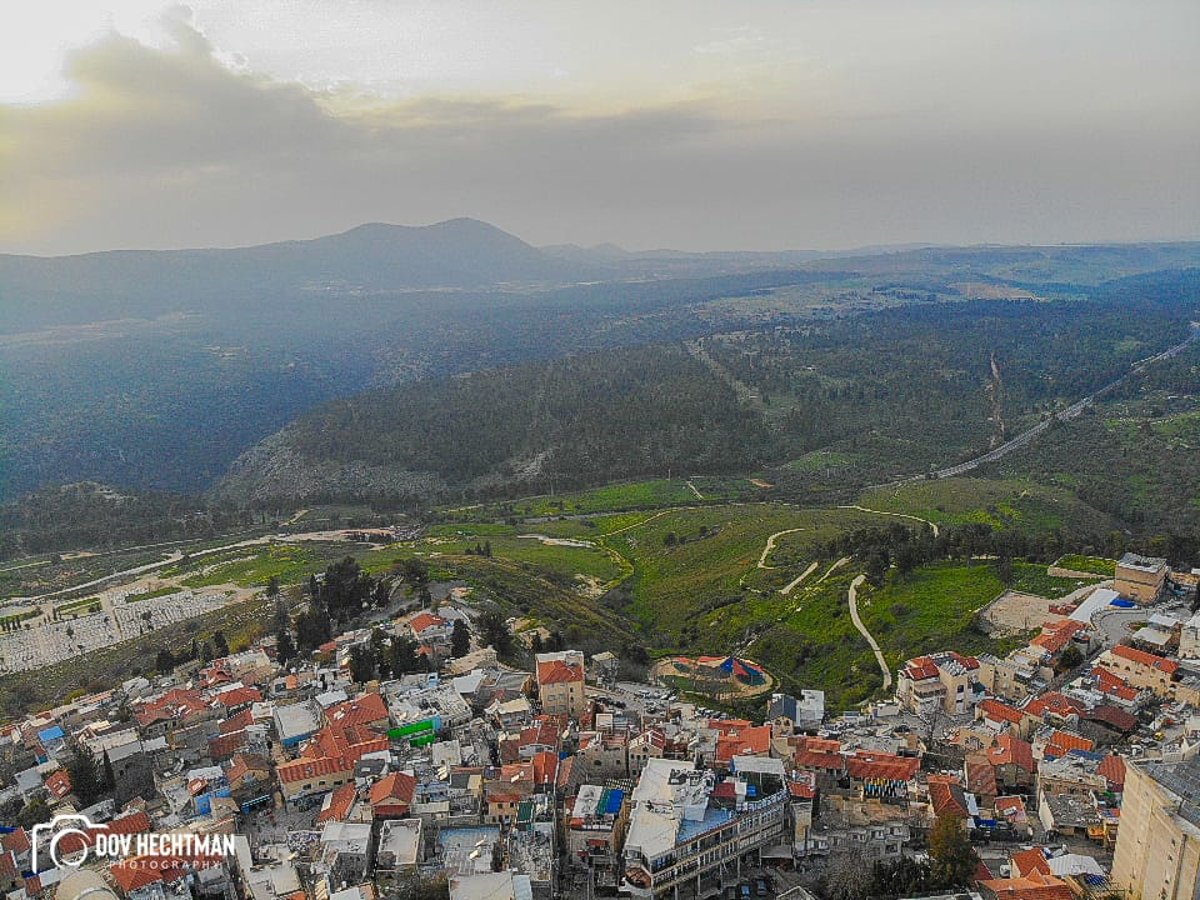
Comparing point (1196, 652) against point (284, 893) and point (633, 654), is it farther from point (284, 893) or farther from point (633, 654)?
point (284, 893)

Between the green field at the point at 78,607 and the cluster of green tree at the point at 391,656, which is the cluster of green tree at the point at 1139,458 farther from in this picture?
the green field at the point at 78,607

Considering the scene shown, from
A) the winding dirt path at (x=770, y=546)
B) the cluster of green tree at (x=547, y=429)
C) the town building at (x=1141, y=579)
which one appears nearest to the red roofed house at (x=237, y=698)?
the winding dirt path at (x=770, y=546)

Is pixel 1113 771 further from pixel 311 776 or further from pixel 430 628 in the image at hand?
pixel 430 628

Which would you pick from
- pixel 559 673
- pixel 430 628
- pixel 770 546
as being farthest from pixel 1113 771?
pixel 770 546

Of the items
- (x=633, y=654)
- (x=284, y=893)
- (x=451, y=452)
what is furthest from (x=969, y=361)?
(x=284, y=893)

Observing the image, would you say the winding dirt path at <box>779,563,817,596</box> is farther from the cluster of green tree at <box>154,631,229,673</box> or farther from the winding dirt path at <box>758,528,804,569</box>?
the cluster of green tree at <box>154,631,229,673</box>
